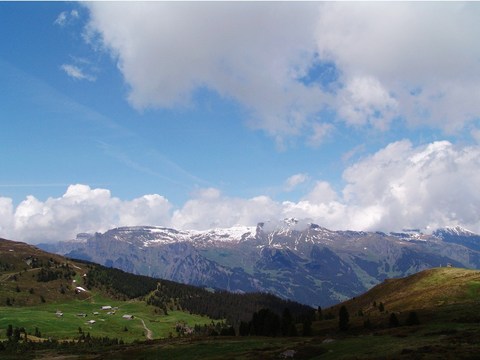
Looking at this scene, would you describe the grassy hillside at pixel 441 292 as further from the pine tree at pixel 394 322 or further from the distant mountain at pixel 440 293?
the pine tree at pixel 394 322

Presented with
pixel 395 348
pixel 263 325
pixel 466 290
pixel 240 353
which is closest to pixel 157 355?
pixel 240 353

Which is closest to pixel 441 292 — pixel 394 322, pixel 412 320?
pixel 394 322

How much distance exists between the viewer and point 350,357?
203ft

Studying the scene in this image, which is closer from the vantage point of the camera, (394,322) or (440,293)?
(394,322)

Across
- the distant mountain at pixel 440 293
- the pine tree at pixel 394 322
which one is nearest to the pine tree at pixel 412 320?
the pine tree at pixel 394 322

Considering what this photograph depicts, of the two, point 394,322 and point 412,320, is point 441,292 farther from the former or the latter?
point 412,320

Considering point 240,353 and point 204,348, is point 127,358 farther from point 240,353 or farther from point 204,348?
point 240,353

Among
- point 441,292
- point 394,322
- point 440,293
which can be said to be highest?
point 441,292

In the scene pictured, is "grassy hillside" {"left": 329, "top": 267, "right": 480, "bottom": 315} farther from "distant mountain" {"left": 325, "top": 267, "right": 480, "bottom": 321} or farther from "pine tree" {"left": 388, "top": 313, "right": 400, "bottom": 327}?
"pine tree" {"left": 388, "top": 313, "right": 400, "bottom": 327}

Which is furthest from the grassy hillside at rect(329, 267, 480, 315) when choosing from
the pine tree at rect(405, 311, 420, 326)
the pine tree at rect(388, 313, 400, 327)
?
the pine tree at rect(405, 311, 420, 326)

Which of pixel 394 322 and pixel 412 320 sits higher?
pixel 412 320

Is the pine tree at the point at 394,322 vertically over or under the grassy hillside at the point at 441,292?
under

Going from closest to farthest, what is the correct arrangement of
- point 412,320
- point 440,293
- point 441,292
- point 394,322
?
point 412,320
point 394,322
point 440,293
point 441,292

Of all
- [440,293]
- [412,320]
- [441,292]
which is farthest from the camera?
[441,292]
